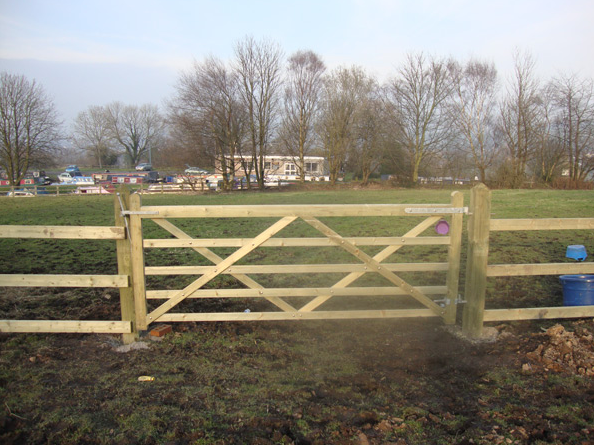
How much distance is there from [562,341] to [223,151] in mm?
38783

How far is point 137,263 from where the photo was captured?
4.36 m

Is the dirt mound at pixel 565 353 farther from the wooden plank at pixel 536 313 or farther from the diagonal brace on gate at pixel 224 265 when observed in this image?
the diagonal brace on gate at pixel 224 265

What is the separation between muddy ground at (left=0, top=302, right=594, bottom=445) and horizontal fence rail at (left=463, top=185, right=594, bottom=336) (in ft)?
0.81

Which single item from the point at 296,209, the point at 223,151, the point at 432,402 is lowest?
the point at 432,402

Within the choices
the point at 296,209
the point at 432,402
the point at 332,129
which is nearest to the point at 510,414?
the point at 432,402

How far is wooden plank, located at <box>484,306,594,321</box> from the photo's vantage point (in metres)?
4.55

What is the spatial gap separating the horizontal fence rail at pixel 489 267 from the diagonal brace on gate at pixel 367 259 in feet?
1.31

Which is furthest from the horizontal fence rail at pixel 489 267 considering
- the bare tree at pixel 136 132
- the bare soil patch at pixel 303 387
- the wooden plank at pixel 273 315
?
the bare tree at pixel 136 132

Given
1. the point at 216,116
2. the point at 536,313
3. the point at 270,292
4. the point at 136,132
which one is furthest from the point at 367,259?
the point at 136,132

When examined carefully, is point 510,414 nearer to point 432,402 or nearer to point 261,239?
point 432,402

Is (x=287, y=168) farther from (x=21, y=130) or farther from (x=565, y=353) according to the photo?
(x=565, y=353)

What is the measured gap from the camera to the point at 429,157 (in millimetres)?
42281

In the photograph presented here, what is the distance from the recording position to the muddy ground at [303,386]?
2.91 meters

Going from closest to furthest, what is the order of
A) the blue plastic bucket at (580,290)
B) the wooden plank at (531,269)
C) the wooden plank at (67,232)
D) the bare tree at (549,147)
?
the wooden plank at (67,232)
the wooden plank at (531,269)
the blue plastic bucket at (580,290)
the bare tree at (549,147)
